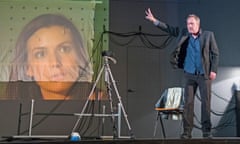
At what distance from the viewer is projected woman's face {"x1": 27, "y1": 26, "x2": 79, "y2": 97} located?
16.9 feet

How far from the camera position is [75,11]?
5.31 m

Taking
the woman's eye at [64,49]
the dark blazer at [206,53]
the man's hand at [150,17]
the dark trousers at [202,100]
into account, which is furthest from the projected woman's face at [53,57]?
the dark trousers at [202,100]

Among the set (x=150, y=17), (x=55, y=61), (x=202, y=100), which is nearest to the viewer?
(x=202, y=100)

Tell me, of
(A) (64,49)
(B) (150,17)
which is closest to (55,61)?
(A) (64,49)

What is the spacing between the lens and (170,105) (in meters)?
4.60

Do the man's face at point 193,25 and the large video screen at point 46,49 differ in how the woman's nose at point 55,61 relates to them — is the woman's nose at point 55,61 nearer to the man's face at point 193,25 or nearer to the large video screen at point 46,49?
the large video screen at point 46,49

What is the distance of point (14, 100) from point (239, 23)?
359 centimetres

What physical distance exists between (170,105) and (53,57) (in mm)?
1853

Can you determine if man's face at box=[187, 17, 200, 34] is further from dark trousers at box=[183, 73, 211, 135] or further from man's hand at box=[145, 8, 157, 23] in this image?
man's hand at box=[145, 8, 157, 23]

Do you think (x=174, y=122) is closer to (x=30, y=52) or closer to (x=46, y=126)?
(x=46, y=126)

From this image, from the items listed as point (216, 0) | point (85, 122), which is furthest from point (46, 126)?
point (216, 0)

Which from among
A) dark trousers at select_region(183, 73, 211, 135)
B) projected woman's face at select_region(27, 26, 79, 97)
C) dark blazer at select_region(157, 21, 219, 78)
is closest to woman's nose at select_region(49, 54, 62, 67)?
projected woman's face at select_region(27, 26, 79, 97)

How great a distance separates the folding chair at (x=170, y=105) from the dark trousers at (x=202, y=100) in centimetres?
106

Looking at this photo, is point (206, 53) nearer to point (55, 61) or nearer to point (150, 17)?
point (150, 17)
